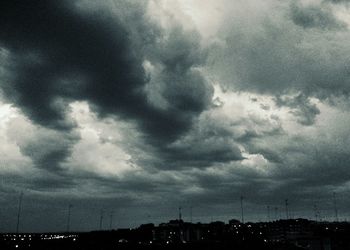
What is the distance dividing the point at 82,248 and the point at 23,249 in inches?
1017

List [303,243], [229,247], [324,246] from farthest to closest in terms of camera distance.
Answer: [303,243] < [229,247] < [324,246]

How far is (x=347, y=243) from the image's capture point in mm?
173250

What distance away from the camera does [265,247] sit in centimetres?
17088

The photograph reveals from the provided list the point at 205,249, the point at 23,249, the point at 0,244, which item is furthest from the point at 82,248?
the point at 205,249

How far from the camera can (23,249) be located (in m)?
170

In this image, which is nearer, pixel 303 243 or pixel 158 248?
pixel 158 248

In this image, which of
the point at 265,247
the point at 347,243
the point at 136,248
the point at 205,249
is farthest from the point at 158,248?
the point at 347,243

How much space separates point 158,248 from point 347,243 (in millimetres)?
86130

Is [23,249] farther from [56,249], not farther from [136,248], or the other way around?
[136,248]

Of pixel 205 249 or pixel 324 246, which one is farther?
pixel 205 249

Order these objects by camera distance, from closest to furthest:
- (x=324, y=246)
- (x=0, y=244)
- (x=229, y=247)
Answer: (x=324, y=246) < (x=229, y=247) < (x=0, y=244)

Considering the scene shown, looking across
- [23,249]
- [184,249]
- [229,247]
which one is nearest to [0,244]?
[23,249]

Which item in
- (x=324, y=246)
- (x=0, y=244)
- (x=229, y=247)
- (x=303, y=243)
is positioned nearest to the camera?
(x=324, y=246)

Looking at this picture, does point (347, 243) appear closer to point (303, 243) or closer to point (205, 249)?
point (303, 243)
